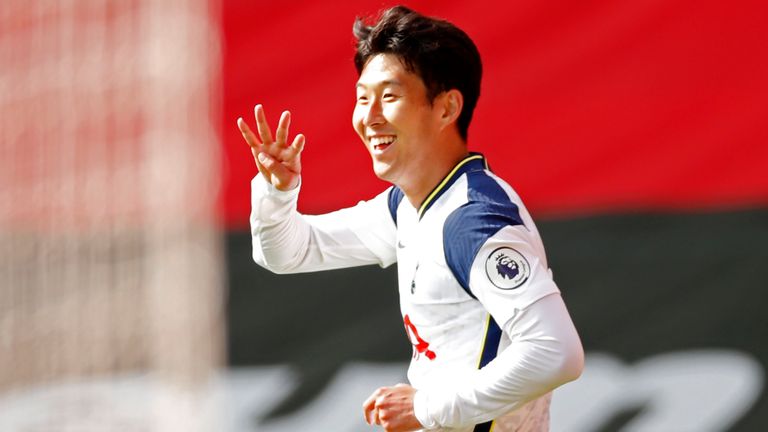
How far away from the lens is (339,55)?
459cm

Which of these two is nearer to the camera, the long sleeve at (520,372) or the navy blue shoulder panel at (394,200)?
the long sleeve at (520,372)

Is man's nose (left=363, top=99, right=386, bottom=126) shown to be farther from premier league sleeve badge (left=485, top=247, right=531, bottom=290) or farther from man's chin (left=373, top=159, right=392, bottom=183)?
premier league sleeve badge (left=485, top=247, right=531, bottom=290)

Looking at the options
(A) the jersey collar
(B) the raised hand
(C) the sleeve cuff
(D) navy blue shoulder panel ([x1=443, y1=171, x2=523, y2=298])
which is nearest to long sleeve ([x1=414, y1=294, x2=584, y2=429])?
(C) the sleeve cuff

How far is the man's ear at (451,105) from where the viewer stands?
238cm

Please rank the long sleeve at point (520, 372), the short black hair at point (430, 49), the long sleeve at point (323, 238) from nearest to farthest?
the long sleeve at point (520, 372) → the short black hair at point (430, 49) → the long sleeve at point (323, 238)

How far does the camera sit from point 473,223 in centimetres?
218

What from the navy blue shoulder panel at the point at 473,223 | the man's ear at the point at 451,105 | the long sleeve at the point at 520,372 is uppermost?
the man's ear at the point at 451,105

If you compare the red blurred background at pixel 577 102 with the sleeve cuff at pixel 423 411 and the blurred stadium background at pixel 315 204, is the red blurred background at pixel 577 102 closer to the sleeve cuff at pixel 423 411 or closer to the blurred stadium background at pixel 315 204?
the blurred stadium background at pixel 315 204

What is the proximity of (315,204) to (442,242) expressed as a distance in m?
2.24

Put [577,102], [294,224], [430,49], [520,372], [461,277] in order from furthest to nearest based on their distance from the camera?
[577,102], [294,224], [430,49], [461,277], [520,372]

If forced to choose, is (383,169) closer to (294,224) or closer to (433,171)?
(433,171)

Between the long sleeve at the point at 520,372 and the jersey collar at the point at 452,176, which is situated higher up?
the jersey collar at the point at 452,176

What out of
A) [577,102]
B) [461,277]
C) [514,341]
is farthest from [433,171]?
[577,102]

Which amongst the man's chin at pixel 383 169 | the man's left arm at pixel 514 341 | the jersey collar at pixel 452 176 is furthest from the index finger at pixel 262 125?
the man's left arm at pixel 514 341
